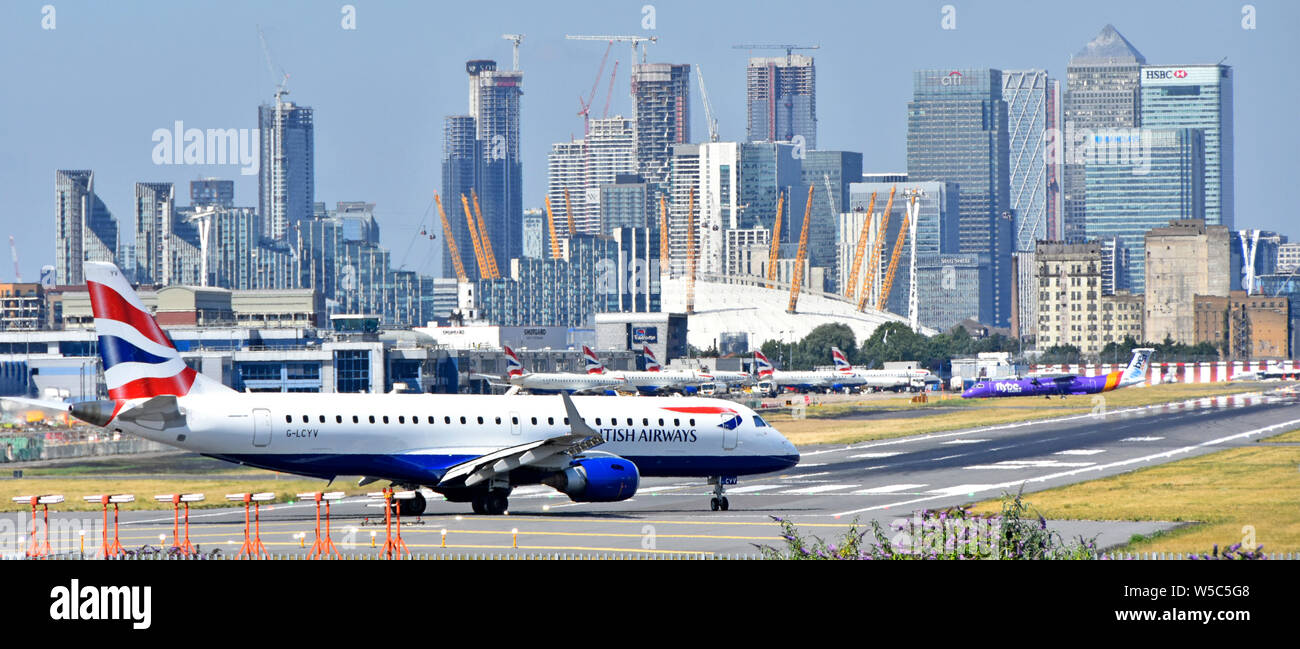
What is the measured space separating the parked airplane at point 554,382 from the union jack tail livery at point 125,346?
119m

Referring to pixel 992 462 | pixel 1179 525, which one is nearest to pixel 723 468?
pixel 1179 525

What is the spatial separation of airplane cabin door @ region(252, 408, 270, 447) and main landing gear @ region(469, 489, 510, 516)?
6678mm

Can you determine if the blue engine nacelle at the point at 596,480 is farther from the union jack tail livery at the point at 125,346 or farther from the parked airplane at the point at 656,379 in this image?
the parked airplane at the point at 656,379

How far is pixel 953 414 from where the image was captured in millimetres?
130500

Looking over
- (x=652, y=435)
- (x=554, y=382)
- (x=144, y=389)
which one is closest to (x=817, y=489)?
(x=652, y=435)

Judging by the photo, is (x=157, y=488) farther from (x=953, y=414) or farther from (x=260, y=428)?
(x=953, y=414)

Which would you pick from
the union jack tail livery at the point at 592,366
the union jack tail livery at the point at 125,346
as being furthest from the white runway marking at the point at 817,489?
the union jack tail livery at the point at 592,366

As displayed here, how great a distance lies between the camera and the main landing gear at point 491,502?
4722cm

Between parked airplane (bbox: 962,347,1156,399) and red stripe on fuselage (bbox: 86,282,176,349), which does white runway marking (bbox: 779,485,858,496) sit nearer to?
red stripe on fuselage (bbox: 86,282,176,349)

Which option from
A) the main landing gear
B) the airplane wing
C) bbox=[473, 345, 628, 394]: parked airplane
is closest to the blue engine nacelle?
the airplane wing

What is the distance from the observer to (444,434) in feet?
155

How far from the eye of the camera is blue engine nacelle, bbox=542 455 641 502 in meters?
46.9
